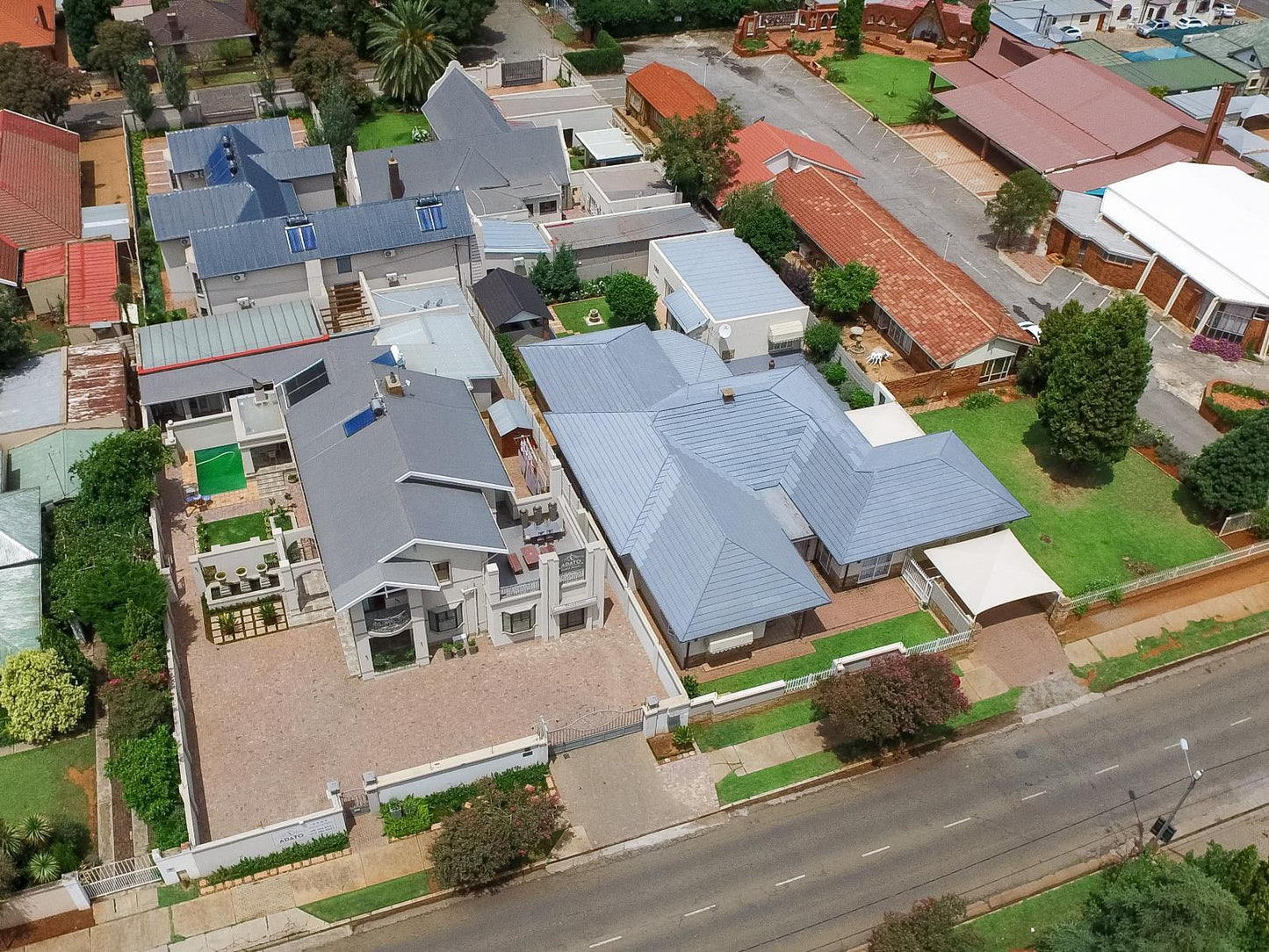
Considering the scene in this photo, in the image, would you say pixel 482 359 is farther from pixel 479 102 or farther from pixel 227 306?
pixel 479 102

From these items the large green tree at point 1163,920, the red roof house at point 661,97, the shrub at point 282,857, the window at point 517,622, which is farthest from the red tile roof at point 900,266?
the shrub at point 282,857

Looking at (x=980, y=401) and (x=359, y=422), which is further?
(x=980, y=401)

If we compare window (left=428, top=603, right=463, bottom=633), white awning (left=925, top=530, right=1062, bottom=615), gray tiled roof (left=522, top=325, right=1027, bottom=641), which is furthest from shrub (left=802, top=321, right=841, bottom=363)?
window (left=428, top=603, right=463, bottom=633)

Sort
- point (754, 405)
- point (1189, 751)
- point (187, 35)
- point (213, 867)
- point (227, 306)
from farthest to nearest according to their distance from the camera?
point (187, 35) → point (227, 306) → point (754, 405) → point (1189, 751) → point (213, 867)

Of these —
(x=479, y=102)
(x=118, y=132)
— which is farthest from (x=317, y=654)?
(x=118, y=132)

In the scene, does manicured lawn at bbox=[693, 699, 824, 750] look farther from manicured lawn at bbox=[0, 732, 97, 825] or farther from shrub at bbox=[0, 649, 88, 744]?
shrub at bbox=[0, 649, 88, 744]

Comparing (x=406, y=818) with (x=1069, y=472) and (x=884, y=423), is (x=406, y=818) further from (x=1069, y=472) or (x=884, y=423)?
(x=1069, y=472)

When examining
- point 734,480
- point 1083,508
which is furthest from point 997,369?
point 734,480

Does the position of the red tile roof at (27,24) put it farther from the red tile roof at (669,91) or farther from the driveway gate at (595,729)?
the driveway gate at (595,729)
